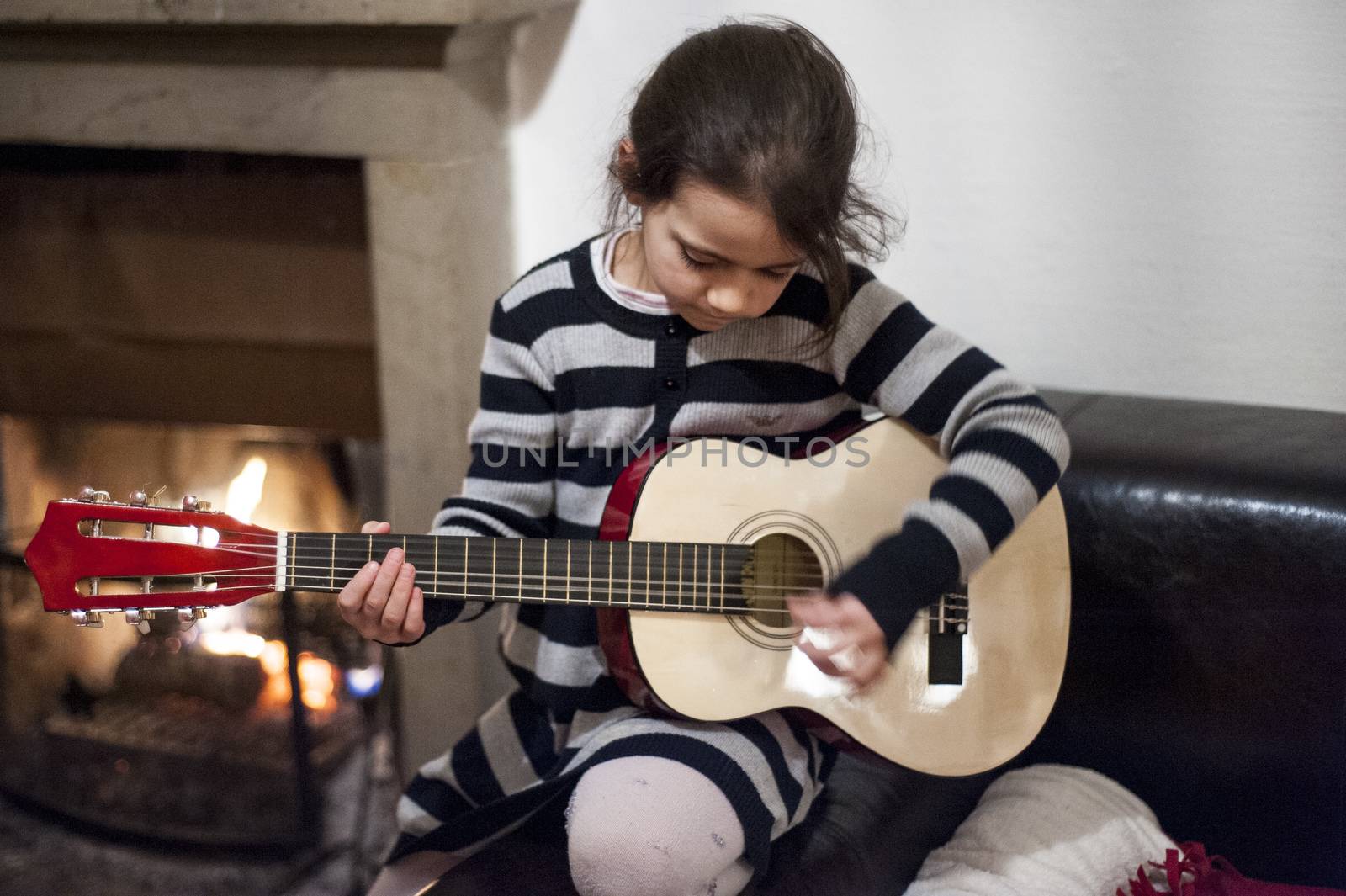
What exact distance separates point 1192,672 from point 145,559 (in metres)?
0.97

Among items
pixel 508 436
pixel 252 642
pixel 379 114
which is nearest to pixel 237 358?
pixel 252 642

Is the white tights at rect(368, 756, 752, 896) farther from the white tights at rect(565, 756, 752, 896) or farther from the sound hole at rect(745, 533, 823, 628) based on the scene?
the sound hole at rect(745, 533, 823, 628)

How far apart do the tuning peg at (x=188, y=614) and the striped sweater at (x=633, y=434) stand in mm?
186

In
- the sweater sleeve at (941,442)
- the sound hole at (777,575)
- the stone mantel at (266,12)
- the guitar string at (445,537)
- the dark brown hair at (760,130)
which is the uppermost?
the stone mantel at (266,12)

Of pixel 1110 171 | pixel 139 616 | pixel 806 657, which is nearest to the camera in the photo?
pixel 139 616

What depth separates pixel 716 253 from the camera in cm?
89

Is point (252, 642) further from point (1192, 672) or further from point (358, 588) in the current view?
point (1192, 672)

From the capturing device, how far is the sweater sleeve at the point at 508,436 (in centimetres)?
106

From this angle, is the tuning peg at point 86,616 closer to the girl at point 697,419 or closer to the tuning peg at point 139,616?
the tuning peg at point 139,616

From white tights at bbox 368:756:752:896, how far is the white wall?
70 centimetres

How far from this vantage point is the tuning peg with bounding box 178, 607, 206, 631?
87 cm

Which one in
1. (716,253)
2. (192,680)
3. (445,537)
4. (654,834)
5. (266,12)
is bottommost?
(192,680)

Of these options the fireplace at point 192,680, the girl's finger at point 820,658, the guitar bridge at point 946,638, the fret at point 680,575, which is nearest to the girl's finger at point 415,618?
the fret at point 680,575

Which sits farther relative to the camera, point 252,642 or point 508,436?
point 252,642
